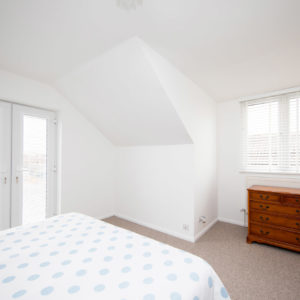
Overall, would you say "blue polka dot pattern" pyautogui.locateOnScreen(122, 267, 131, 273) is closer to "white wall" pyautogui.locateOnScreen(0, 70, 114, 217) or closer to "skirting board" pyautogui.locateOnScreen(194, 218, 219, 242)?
"skirting board" pyautogui.locateOnScreen(194, 218, 219, 242)

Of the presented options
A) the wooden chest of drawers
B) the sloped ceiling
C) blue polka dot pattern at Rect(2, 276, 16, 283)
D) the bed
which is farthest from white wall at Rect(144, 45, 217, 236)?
blue polka dot pattern at Rect(2, 276, 16, 283)

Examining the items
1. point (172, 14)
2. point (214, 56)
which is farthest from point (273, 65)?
point (172, 14)

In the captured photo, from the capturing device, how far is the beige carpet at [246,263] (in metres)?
1.72

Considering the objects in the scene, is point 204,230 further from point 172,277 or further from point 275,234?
point 172,277

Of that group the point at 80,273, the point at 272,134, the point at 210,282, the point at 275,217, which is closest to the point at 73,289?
the point at 80,273

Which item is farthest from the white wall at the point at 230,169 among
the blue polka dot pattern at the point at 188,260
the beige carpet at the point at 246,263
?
the blue polka dot pattern at the point at 188,260

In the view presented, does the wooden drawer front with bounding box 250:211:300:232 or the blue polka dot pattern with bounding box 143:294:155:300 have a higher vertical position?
the blue polka dot pattern with bounding box 143:294:155:300

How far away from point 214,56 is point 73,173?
9.06 ft

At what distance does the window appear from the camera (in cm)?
288

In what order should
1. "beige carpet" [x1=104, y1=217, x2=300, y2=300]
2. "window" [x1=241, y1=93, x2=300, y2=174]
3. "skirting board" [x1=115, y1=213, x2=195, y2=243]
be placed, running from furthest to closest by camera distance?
1. "window" [x1=241, y1=93, x2=300, y2=174]
2. "skirting board" [x1=115, y1=213, x2=195, y2=243]
3. "beige carpet" [x1=104, y1=217, x2=300, y2=300]

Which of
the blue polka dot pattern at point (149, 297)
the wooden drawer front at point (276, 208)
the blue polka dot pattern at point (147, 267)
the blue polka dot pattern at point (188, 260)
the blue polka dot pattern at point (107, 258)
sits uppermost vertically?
the blue polka dot pattern at point (188, 260)

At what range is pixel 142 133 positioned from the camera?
3066 mm

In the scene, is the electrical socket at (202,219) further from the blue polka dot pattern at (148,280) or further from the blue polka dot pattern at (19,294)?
the blue polka dot pattern at (19,294)

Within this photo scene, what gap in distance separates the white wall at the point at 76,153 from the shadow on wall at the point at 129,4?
2.03 m
